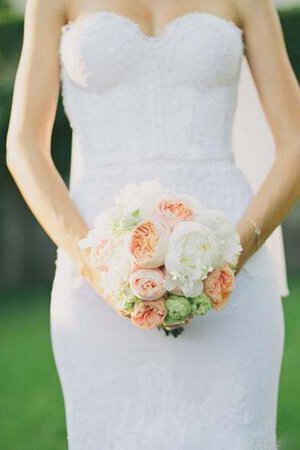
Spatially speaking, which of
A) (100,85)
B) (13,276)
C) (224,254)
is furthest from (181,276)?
(13,276)

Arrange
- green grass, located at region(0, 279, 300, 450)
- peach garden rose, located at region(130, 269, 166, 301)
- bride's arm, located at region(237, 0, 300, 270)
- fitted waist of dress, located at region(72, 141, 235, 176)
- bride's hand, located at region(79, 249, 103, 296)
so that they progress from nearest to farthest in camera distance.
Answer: peach garden rose, located at region(130, 269, 166, 301)
bride's hand, located at region(79, 249, 103, 296)
bride's arm, located at region(237, 0, 300, 270)
fitted waist of dress, located at region(72, 141, 235, 176)
green grass, located at region(0, 279, 300, 450)

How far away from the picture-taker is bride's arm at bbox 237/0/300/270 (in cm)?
388

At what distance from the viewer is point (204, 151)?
4059mm

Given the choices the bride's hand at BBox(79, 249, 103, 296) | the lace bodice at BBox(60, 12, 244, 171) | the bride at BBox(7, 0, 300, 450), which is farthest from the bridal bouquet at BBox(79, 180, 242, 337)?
the lace bodice at BBox(60, 12, 244, 171)

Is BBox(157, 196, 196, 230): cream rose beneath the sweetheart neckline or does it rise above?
beneath

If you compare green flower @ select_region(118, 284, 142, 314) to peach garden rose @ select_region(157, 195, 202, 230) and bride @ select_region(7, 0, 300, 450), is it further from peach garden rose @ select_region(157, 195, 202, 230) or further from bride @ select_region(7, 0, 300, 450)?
bride @ select_region(7, 0, 300, 450)

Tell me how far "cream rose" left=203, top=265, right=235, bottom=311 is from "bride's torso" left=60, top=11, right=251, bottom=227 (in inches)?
19.5

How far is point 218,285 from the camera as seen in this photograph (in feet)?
11.5

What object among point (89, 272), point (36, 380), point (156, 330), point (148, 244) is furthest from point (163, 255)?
point (36, 380)

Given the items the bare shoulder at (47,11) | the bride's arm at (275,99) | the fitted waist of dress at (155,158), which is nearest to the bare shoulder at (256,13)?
the bride's arm at (275,99)

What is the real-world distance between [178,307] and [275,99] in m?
0.82

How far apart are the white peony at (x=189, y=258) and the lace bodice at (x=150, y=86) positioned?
1.95 feet

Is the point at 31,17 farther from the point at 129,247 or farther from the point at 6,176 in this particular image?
the point at 6,176

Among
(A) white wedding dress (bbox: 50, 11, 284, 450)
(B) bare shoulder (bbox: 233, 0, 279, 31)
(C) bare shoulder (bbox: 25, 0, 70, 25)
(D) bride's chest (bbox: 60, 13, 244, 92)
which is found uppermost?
(C) bare shoulder (bbox: 25, 0, 70, 25)
